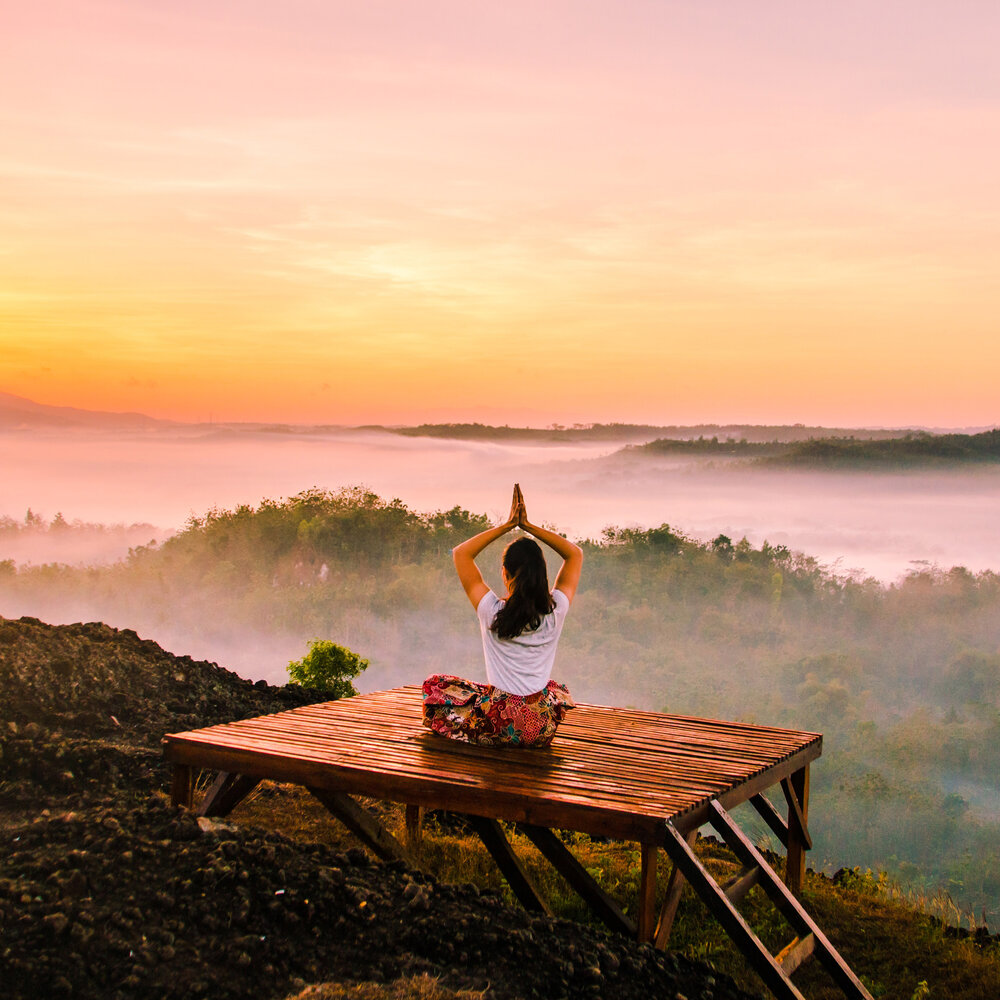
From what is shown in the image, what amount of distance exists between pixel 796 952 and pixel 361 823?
5.88 feet

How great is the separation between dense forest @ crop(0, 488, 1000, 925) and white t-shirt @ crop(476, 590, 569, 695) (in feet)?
35.7

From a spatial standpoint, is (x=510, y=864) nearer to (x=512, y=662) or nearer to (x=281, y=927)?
(x=512, y=662)

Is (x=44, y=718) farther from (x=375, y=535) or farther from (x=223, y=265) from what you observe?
(x=375, y=535)

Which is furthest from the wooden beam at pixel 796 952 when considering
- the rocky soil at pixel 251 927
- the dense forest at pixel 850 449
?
the dense forest at pixel 850 449

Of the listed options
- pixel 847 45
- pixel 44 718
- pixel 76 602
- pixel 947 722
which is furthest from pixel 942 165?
pixel 76 602

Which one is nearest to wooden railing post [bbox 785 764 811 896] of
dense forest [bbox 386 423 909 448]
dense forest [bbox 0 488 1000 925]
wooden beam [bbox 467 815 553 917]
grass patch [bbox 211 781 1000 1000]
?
grass patch [bbox 211 781 1000 1000]

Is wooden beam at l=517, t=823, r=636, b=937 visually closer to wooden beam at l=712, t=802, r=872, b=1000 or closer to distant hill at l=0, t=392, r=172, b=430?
wooden beam at l=712, t=802, r=872, b=1000

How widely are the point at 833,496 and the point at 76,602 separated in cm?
1342

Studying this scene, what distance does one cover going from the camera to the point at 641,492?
56.9 feet

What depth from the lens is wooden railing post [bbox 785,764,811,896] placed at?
5219 millimetres

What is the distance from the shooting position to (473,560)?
4.65m

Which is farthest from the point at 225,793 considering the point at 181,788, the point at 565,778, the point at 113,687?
the point at 113,687

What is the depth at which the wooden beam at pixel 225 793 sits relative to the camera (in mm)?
4625

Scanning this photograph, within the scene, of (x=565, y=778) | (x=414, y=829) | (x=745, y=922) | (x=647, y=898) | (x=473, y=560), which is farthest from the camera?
(x=414, y=829)
